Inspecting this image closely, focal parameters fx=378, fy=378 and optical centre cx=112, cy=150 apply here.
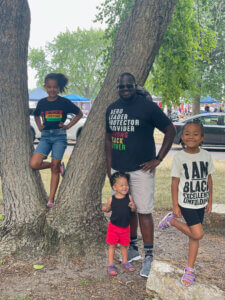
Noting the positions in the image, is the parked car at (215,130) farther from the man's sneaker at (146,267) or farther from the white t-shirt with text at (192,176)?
the white t-shirt with text at (192,176)

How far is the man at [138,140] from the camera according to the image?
358 centimetres

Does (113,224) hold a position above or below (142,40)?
below

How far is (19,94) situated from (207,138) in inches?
480

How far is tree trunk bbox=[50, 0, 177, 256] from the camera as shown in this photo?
408 cm

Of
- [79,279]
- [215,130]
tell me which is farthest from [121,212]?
[215,130]

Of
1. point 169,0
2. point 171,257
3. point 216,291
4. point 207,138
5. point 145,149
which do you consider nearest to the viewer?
point 216,291

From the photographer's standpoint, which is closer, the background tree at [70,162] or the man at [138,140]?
the man at [138,140]

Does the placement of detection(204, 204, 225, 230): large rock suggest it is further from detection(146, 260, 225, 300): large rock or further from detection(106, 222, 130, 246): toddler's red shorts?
detection(146, 260, 225, 300): large rock

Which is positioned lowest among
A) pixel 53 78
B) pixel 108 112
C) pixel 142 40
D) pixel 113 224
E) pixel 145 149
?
pixel 113 224

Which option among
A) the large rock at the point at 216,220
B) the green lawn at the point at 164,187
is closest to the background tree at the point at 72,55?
the green lawn at the point at 164,187

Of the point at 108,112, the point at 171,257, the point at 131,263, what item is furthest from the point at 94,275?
the point at 108,112

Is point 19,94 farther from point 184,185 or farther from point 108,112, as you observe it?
point 184,185

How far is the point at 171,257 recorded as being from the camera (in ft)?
14.6

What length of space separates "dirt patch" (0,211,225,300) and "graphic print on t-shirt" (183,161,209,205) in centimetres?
72
